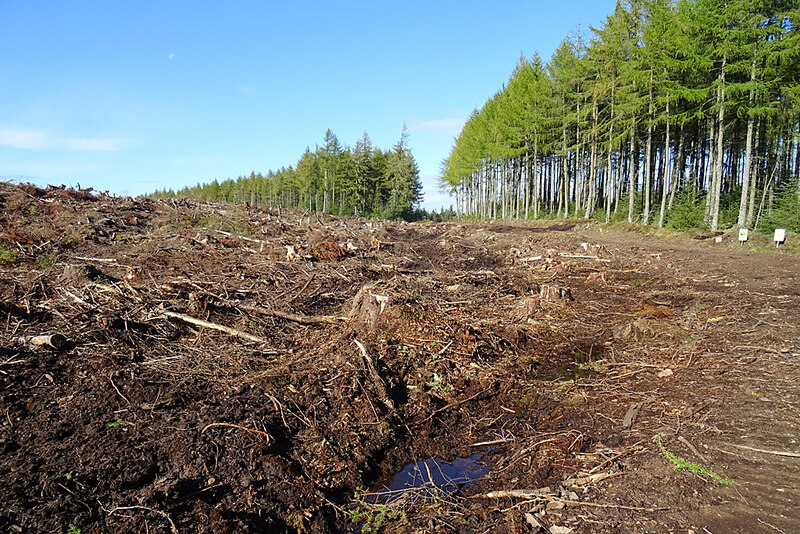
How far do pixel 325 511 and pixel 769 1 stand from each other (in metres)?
22.2

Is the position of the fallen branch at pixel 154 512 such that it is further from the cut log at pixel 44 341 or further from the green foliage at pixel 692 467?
the green foliage at pixel 692 467

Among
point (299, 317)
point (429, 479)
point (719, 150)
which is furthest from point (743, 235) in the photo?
point (429, 479)

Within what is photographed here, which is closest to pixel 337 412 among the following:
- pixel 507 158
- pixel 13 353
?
pixel 13 353

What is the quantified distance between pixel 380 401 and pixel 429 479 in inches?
47.0

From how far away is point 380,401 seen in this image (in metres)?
4.52

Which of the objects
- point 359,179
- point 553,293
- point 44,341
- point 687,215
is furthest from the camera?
point 359,179

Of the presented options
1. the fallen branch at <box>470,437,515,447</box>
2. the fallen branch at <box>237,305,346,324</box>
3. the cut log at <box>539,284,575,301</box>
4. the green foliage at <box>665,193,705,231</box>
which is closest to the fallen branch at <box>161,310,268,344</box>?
the fallen branch at <box>237,305,346,324</box>

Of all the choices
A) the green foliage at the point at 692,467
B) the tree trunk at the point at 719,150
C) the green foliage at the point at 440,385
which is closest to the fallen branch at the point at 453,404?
the green foliage at the point at 440,385

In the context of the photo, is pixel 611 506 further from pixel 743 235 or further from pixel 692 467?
pixel 743 235

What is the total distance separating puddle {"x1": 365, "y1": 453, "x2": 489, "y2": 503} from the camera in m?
3.26

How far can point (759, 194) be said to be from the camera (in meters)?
22.2

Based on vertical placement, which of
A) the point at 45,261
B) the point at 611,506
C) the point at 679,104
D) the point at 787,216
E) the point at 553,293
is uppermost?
the point at 679,104

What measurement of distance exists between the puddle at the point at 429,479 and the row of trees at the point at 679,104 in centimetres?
1828

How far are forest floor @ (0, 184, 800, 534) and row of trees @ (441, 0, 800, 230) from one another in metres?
11.0
